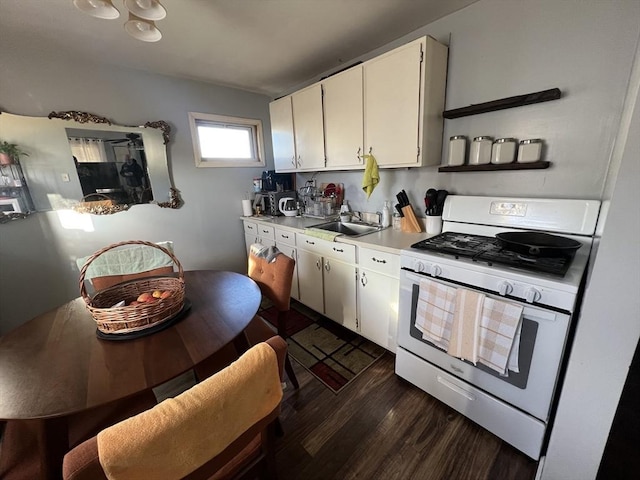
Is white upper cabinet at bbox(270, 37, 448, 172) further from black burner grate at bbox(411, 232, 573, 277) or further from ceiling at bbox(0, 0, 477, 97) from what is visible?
black burner grate at bbox(411, 232, 573, 277)

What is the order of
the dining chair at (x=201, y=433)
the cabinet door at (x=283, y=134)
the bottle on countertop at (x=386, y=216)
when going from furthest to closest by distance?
the cabinet door at (x=283, y=134)
the bottle on countertop at (x=386, y=216)
the dining chair at (x=201, y=433)

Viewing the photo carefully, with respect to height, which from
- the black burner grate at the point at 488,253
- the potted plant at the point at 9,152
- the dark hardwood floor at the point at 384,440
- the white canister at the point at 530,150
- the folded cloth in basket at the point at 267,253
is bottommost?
the dark hardwood floor at the point at 384,440

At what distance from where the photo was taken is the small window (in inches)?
111

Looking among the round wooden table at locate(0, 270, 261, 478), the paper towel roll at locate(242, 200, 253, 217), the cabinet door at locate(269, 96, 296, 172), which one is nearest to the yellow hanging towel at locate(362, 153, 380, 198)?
the cabinet door at locate(269, 96, 296, 172)

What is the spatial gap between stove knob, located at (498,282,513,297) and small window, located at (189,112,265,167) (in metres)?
2.91

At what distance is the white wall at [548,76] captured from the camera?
4.27 feet

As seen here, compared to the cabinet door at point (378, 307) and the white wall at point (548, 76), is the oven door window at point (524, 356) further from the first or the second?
the white wall at point (548, 76)

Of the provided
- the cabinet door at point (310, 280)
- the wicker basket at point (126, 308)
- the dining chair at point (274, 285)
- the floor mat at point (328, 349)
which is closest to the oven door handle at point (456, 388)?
the floor mat at point (328, 349)

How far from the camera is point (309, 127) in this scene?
2541mm

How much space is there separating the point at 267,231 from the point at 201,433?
234 centimetres

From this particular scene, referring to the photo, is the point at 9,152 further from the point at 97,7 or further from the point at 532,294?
the point at 532,294

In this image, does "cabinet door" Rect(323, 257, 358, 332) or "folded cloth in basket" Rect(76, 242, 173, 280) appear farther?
"cabinet door" Rect(323, 257, 358, 332)

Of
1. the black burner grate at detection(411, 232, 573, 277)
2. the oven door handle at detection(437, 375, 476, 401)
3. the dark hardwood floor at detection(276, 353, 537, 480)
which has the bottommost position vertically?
the dark hardwood floor at detection(276, 353, 537, 480)

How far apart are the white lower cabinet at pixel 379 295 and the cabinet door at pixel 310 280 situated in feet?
1.51
